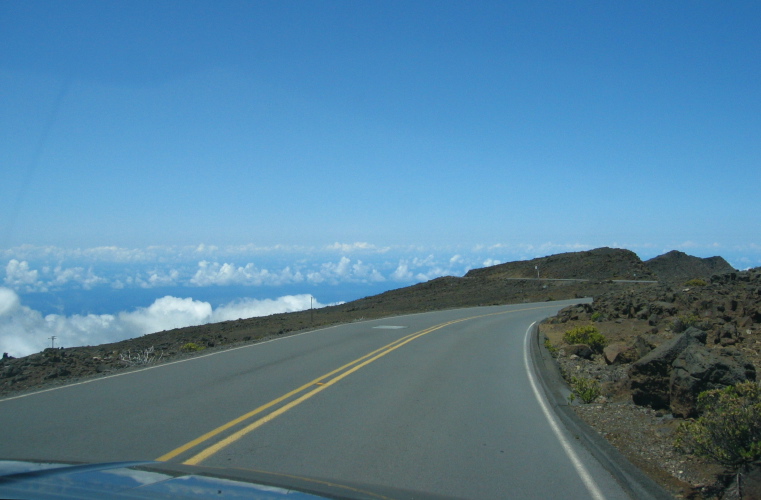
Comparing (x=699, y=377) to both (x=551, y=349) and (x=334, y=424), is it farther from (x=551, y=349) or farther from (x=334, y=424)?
(x=551, y=349)

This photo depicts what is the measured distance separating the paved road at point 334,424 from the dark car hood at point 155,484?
1.30 m

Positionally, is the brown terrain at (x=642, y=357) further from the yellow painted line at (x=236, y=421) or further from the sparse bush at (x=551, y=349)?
the yellow painted line at (x=236, y=421)

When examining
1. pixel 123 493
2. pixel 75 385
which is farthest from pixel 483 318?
pixel 123 493

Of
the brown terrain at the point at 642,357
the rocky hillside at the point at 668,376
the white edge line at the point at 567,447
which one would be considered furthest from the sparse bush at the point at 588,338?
the white edge line at the point at 567,447

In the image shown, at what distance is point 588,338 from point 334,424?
11.1 m

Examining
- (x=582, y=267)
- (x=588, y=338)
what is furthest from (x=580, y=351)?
(x=582, y=267)

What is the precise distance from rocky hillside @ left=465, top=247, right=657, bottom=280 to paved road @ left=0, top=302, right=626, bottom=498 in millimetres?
52203

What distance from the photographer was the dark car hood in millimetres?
3852

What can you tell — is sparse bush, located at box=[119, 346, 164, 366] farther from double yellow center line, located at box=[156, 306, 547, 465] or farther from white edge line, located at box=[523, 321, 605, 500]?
white edge line, located at box=[523, 321, 605, 500]

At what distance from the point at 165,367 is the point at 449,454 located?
29.4 feet

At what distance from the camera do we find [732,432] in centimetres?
564

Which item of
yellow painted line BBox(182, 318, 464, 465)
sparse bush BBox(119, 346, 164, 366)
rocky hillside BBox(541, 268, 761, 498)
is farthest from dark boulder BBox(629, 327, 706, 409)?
sparse bush BBox(119, 346, 164, 366)

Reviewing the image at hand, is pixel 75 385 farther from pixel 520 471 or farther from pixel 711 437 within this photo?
pixel 711 437

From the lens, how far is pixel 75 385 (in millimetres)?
11328
